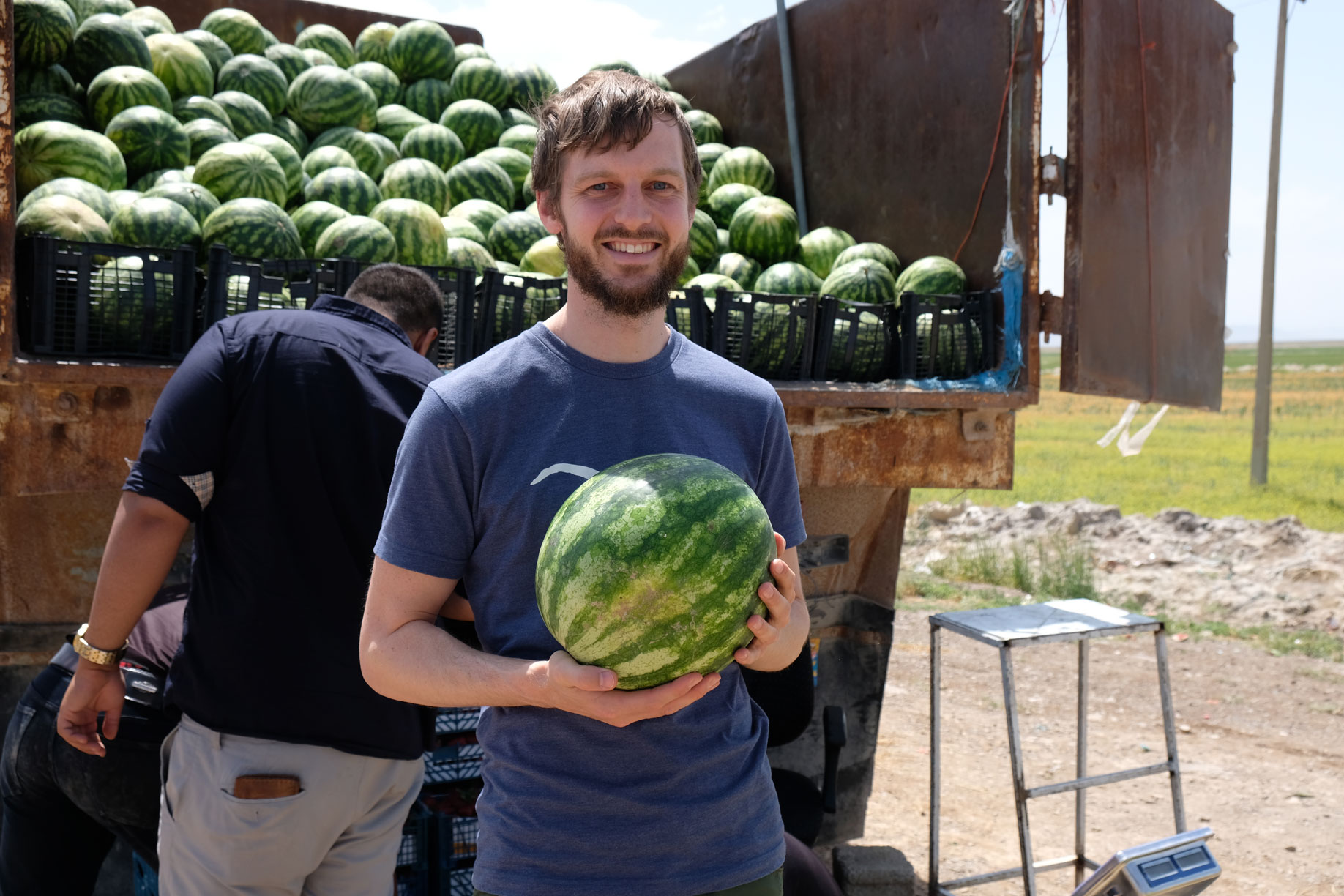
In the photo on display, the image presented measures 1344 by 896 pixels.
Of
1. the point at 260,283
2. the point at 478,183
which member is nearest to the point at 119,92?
the point at 478,183

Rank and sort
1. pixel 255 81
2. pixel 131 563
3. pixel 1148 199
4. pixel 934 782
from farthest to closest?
1. pixel 255 81
2. pixel 934 782
3. pixel 1148 199
4. pixel 131 563

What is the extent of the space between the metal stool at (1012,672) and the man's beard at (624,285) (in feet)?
7.93

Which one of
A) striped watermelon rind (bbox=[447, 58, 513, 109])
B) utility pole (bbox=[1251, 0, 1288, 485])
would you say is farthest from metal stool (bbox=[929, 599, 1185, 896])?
utility pole (bbox=[1251, 0, 1288, 485])

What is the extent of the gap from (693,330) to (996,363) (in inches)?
44.1

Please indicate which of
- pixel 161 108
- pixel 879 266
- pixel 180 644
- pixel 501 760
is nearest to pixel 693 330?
pixel 879 266

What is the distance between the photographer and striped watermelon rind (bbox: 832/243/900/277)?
4.24 meters

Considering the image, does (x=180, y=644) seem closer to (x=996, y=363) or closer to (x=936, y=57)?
(x=996, y=363)

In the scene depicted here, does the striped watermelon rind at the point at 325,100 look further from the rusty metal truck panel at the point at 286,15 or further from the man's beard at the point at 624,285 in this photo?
the man's beard at the point at 624,285

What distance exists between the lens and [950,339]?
3.78m

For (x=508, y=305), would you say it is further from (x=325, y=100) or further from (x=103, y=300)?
(x=325, y=100)

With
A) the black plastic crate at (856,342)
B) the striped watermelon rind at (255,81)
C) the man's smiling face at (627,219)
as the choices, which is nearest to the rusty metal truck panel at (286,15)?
the striped watermelon rind at (255,81)

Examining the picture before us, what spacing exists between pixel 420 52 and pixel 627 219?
4632mm

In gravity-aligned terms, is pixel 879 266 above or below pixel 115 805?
above

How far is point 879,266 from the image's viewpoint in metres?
4.09
